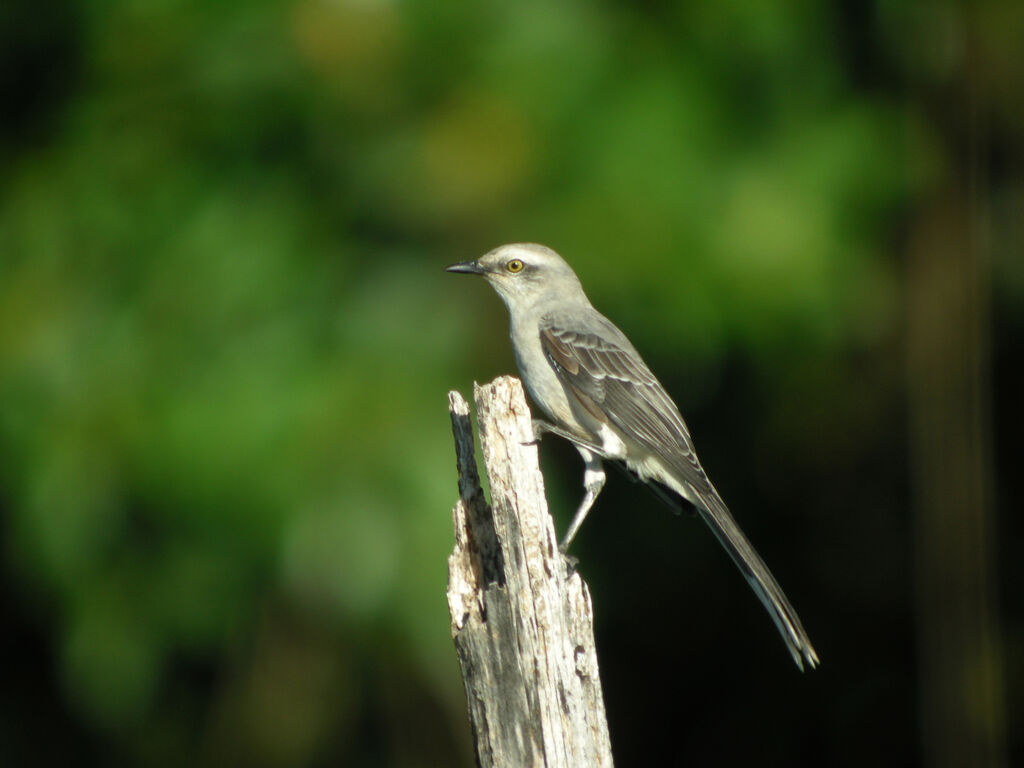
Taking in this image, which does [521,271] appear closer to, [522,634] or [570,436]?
[570,436]

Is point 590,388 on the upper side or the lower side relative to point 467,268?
lower

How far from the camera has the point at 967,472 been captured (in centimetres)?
618

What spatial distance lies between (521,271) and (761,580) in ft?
7.01

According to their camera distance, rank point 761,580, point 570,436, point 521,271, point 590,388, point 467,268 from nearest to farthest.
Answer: point 761,580 → point 570,436 → point 590,388 → point 467,268 → point 521,271

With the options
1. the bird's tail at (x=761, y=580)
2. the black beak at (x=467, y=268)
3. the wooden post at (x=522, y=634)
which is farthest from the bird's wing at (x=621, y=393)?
the wooden post at (x=522, y=634)

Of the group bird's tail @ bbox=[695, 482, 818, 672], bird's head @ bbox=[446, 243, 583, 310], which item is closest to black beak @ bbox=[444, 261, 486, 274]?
bird's head @ bbox=[446, 243, 583, 310]

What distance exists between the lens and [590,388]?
18.1 ft

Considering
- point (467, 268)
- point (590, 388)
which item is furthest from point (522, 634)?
point (467, 268)

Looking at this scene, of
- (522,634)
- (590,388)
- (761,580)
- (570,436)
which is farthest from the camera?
(590,388)

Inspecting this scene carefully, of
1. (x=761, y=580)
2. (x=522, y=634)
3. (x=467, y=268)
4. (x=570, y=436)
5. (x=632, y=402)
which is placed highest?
(x=467, y=268)

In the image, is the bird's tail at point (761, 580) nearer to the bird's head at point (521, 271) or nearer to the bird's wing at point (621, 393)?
the bird's wing at point (621, 393)

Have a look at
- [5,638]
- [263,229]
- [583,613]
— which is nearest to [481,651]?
[583,613]

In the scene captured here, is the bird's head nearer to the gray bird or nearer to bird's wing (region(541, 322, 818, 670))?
the gray bird

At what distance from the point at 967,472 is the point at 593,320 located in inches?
88.9
